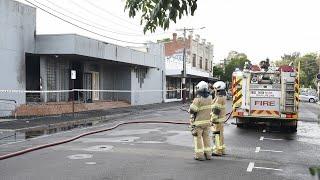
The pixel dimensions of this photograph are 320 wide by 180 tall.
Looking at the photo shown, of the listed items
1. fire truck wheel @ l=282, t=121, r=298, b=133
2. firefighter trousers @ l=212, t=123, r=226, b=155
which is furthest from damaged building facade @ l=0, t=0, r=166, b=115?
firefighter trousers @ l=212, t=123, r=226, b=155

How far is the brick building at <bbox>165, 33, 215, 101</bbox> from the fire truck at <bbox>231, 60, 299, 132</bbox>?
31311 mm

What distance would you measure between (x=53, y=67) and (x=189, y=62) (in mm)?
35857

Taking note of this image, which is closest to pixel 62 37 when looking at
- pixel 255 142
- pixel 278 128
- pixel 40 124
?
pixel 40 124

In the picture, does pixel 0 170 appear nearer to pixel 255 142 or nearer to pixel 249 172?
pixel 249 172

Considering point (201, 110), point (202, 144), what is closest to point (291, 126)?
Answer: point (202, 144)

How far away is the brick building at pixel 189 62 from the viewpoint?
52219mm

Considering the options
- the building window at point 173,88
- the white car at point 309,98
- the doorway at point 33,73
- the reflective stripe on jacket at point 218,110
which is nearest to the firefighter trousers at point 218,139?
the reflective stripe on jacket at point 218,110

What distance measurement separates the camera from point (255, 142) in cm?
1416

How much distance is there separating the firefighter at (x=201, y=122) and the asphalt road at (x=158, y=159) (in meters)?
0.29

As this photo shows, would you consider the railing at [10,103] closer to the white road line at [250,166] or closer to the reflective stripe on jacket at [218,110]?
the reflective stripe on jacket at [218,110]

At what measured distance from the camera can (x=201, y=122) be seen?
1052 cm

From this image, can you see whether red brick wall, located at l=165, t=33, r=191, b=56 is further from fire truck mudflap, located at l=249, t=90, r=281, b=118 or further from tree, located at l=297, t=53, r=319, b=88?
tree, located at l=297, t=53, r=319, b=88

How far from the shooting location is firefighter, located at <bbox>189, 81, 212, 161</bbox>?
10445 millimetres

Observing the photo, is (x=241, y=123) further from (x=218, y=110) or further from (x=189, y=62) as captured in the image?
(x=189, y=62)
